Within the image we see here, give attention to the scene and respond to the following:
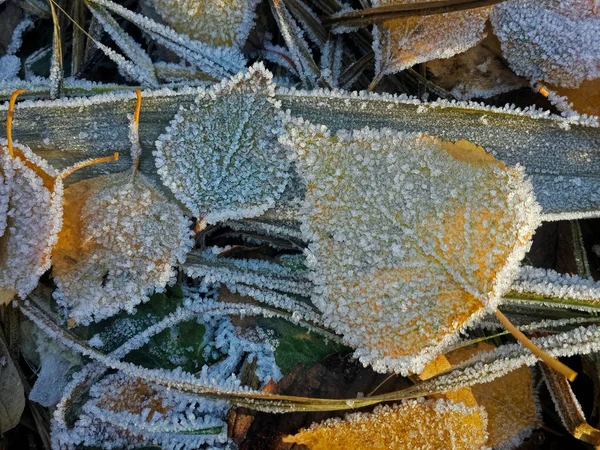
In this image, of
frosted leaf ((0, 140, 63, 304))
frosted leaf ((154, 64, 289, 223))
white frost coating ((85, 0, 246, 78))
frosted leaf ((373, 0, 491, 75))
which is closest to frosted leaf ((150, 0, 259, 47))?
white frost coating ((85, 0, 246, 78))

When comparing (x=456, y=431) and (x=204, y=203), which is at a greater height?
(x=204, y=203)

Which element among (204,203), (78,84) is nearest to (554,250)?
(204,203)

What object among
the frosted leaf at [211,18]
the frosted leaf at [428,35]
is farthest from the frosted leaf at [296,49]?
the frosted leaf at [428,35]

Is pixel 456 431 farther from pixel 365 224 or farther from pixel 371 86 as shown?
pixel 371 86

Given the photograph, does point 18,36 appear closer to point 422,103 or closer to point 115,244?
Answer: point 115,244

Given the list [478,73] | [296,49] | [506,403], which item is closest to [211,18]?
[296,49]
